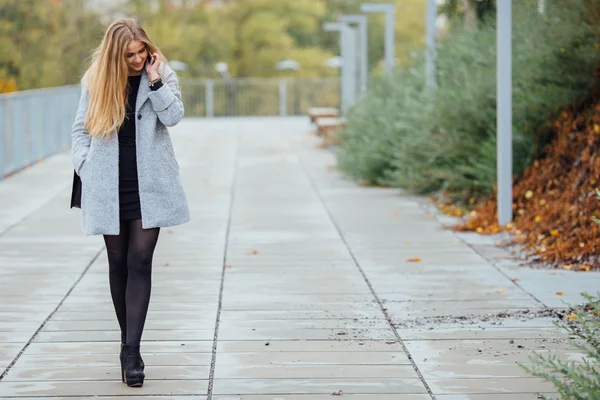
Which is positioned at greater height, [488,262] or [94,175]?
[94,175]

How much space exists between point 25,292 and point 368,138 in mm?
10291

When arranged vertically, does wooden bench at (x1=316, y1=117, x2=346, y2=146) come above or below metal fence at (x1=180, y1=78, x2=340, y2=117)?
above

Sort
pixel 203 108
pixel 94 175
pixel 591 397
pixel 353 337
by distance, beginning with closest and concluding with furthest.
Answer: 1. pixel 591 397
2. pixel 94 175
3. pixel 353 337
4. pixel 203 108

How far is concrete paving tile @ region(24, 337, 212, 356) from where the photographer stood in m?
7.20

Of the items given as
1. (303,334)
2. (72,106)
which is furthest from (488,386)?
(72,106)

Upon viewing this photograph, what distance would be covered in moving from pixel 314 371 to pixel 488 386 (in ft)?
3.03

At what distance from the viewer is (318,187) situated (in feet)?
60.0

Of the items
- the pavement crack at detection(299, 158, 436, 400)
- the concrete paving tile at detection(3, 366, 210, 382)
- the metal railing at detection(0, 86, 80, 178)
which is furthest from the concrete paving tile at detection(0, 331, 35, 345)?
the metal railing at detection(0, 86, 80, 178)

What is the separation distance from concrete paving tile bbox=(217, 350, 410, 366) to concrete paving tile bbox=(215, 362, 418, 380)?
0.07 metres

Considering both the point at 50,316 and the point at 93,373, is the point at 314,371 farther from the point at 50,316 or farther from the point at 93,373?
the point at 50,316

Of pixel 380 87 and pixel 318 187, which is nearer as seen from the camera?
pixel 318 187

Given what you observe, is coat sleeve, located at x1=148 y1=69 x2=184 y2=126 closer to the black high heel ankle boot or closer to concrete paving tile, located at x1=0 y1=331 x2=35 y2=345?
the black high heel ankle boot

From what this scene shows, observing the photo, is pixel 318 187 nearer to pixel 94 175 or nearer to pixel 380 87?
pixel 380 87

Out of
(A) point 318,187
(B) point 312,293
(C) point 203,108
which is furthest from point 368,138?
(C) point 203,108
